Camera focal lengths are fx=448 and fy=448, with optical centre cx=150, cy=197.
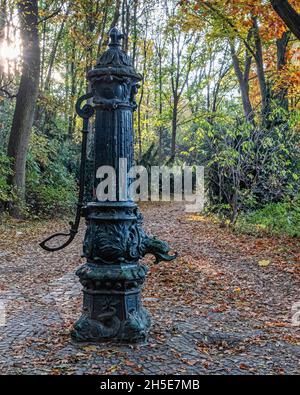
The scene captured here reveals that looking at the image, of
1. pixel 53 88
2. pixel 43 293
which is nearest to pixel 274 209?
pixel 43 293

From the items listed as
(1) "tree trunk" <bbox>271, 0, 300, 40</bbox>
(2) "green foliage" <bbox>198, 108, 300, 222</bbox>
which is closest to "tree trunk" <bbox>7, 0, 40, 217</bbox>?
(2) "green foliage" <bbox>198, 108, 300, 222</bbox>

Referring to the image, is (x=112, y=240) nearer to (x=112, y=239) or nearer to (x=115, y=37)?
(x=112, y=239)

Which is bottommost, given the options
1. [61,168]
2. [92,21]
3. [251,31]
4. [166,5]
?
[61,168]

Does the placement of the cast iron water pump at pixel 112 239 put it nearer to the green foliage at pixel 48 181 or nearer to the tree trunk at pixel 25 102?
the tree trunk at pixel 25 102

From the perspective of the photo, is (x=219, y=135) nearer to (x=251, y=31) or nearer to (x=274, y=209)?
(x=274, y=209)

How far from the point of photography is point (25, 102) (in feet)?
47.2

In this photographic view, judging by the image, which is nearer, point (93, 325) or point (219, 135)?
point (93, 325)

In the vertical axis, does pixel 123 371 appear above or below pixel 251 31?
below

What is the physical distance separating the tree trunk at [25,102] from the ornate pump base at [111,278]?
35.7 ft

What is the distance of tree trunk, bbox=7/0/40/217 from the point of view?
1425 cm

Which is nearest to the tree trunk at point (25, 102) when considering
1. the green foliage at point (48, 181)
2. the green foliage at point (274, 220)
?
the green foliage at point (48, 181)

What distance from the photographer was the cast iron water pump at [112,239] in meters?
3.81

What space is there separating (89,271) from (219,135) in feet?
30.5
